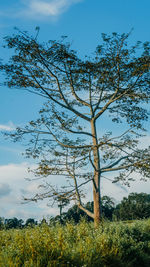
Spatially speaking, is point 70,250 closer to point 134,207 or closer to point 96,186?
point 96,186

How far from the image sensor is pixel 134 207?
49.9 m

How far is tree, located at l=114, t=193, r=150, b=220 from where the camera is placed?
45.6m

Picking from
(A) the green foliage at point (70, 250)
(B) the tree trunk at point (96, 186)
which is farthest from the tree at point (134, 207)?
(A) the green foliage at point (70, 250)

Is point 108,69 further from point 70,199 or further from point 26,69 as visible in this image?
point 70,199

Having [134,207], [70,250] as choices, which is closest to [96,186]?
[70,250]

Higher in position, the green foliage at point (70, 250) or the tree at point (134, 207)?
the tree at point (134, 207)

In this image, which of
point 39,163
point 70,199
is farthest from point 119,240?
point 39,163

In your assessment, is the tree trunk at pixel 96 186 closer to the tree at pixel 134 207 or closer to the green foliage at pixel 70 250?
the green foliage at pixel 70 250

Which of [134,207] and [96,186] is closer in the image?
[96,186]

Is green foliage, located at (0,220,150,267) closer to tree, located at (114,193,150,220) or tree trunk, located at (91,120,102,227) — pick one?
tree trunk, located at (91,120,102,227)

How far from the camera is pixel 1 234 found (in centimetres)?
834

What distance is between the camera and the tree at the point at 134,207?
45584 millimetres

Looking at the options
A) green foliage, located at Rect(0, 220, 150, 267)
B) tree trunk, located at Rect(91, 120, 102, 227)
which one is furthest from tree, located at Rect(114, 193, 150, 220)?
green foliage, located at Rect(0, 220, 150, 267)

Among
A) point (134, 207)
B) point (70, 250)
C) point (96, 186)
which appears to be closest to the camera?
point (70, 250)
